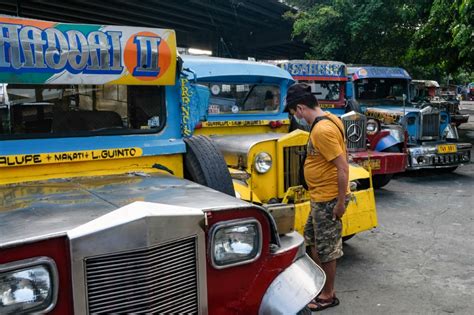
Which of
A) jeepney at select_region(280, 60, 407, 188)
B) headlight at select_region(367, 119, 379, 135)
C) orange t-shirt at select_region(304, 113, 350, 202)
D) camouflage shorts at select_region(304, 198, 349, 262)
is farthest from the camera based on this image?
headlight at select_region(367, 119, 379, 135)

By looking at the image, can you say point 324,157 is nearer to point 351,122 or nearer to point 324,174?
point 324,174

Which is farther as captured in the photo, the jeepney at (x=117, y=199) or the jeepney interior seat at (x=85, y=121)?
the jeepney interior seat at (x=85, y=121)

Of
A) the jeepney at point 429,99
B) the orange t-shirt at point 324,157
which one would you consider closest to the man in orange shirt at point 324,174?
the orange t-shirt at point 324,157

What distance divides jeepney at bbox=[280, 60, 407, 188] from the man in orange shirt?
2942 millimetres

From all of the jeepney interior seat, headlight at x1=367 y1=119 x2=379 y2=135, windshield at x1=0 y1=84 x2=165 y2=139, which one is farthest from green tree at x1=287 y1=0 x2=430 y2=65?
the jeepney interior seat

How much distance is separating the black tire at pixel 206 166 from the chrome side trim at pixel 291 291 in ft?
2.72

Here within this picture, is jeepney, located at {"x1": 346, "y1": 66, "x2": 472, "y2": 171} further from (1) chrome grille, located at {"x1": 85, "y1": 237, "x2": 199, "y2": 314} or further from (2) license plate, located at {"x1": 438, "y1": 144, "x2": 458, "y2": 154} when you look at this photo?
(1) chrome grille, located at {"x1": 85, "y1": 237, "x2": 199, "y2": 314}

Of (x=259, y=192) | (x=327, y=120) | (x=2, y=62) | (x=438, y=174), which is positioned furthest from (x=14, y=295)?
(x=438, y=174)

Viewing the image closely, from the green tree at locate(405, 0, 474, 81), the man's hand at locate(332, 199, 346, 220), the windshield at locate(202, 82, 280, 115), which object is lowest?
the man's hand at locate(332, 199, 346, 220)

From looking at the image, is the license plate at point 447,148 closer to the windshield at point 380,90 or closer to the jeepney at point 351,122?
the jeepney at point 351,122

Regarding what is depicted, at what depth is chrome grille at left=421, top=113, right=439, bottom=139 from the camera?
9.58 m

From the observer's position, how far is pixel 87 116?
319cm

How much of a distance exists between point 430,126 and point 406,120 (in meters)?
0.55

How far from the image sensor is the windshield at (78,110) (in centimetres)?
288
